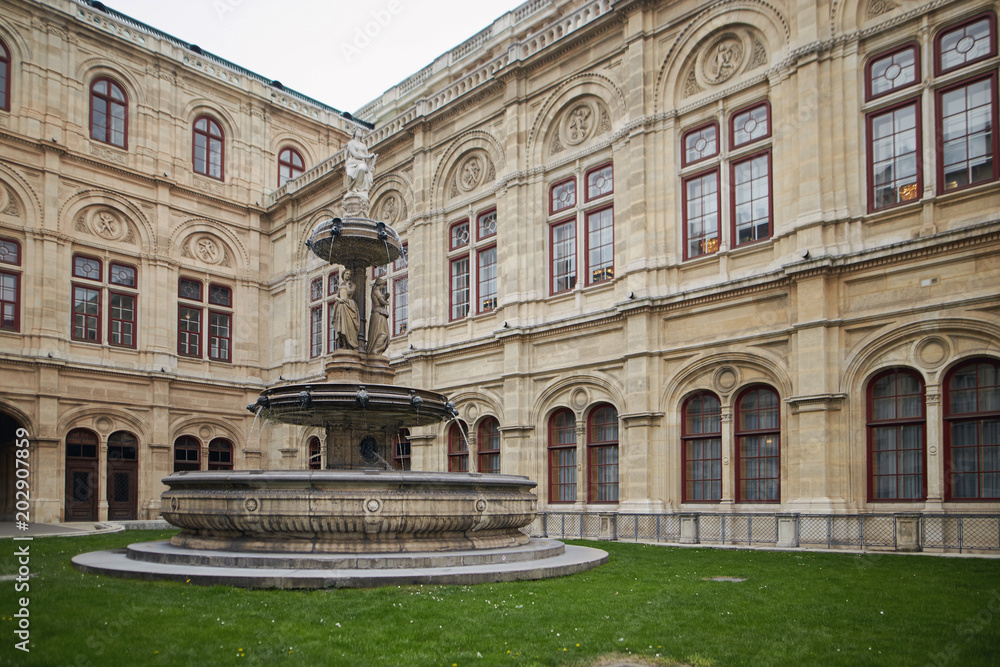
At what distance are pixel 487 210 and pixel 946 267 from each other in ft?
45.7

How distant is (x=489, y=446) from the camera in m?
25.0

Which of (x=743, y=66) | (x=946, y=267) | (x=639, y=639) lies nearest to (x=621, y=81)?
(x=743, y=66)

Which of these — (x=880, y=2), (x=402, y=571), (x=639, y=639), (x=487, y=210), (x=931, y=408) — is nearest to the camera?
(x=639, y=639)

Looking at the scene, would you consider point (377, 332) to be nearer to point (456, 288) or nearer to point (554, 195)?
point (554, 195)

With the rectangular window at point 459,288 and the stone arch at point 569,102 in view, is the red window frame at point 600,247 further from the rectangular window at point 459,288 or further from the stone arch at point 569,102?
the rectangular window at point 459,288

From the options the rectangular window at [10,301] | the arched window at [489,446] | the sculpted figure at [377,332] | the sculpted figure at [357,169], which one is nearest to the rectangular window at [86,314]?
the rectangular window at [10,301]

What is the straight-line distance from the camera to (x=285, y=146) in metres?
36.7

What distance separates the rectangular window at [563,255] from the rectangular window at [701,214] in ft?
12.4

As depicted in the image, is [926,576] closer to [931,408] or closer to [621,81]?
[931,408]

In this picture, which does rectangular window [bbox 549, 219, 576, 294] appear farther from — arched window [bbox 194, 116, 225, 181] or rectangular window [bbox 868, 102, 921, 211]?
arched window [bbox 194, 116, 225, 181]

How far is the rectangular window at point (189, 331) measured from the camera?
3247cm

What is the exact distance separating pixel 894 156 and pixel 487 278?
12.6 m

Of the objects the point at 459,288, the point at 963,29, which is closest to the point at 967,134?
the point at 963,29

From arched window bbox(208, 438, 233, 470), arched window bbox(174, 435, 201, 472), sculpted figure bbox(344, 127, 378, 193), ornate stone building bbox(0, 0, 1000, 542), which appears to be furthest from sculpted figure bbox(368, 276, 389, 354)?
arched window bbox(208, 438, 233, 470)
